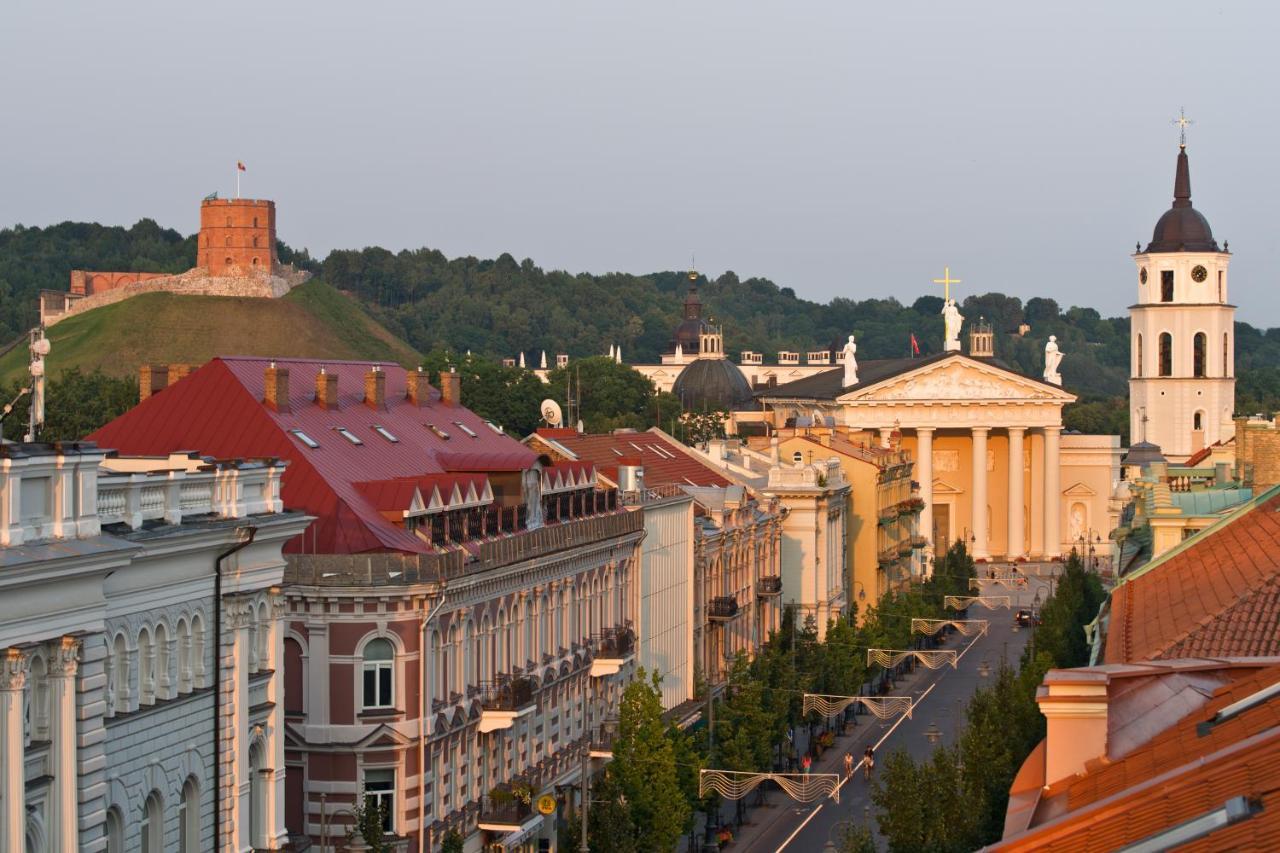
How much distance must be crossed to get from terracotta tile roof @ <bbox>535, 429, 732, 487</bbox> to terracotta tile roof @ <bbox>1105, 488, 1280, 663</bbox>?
25677mm

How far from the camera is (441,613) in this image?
4356 cm

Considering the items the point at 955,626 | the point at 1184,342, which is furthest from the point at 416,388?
the point at 1184,342

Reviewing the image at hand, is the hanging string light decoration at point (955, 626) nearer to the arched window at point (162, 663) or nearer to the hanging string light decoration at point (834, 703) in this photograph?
the hanging string light decoration at point (834, 703)

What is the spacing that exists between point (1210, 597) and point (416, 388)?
27979 millimetres

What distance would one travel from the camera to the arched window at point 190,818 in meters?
31.9

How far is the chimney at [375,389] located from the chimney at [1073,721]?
102ft

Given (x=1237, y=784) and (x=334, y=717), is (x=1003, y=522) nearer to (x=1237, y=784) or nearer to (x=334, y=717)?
(x=334, y=717)

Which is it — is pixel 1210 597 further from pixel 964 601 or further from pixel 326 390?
pixel 964 601

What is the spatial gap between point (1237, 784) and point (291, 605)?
89.7 ft

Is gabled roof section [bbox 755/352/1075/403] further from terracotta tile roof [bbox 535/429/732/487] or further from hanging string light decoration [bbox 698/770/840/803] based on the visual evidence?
hanging string light decoration [bbox 698/770/840/803]

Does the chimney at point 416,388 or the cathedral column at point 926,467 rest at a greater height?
the chimney at point 416,388

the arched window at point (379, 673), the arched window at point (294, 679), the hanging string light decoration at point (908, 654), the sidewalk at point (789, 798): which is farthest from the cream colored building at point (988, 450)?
the arched window at point (294, 679)

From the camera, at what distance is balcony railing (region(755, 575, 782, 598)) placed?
81.2 metres

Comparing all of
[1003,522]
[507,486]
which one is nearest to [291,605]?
[507,486]
